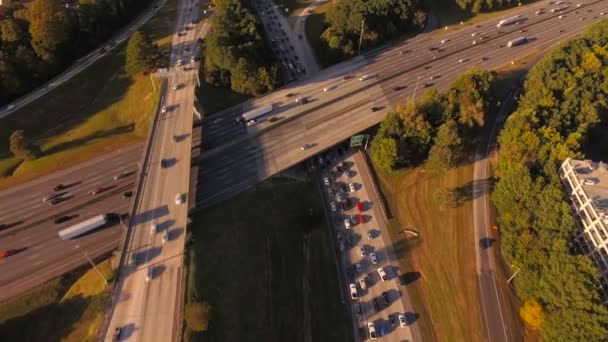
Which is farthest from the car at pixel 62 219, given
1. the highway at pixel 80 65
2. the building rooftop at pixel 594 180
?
the building rooftop at pixel 594 180

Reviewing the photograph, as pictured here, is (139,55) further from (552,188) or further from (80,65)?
(552,188)

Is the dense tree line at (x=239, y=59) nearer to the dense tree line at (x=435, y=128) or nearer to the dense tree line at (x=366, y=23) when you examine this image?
the dense tree line at (x=366, y=23)

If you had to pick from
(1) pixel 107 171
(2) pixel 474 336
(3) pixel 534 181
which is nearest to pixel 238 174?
(1) pixel 107 171

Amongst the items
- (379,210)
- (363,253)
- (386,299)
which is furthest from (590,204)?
(363,253)

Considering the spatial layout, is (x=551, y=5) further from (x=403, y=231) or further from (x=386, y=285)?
(x=386, y=285)

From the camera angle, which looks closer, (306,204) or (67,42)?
(306,204)

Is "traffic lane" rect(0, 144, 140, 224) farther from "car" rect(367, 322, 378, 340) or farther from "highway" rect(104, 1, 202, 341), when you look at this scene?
"car" rect(367, 322, 378, 340)
